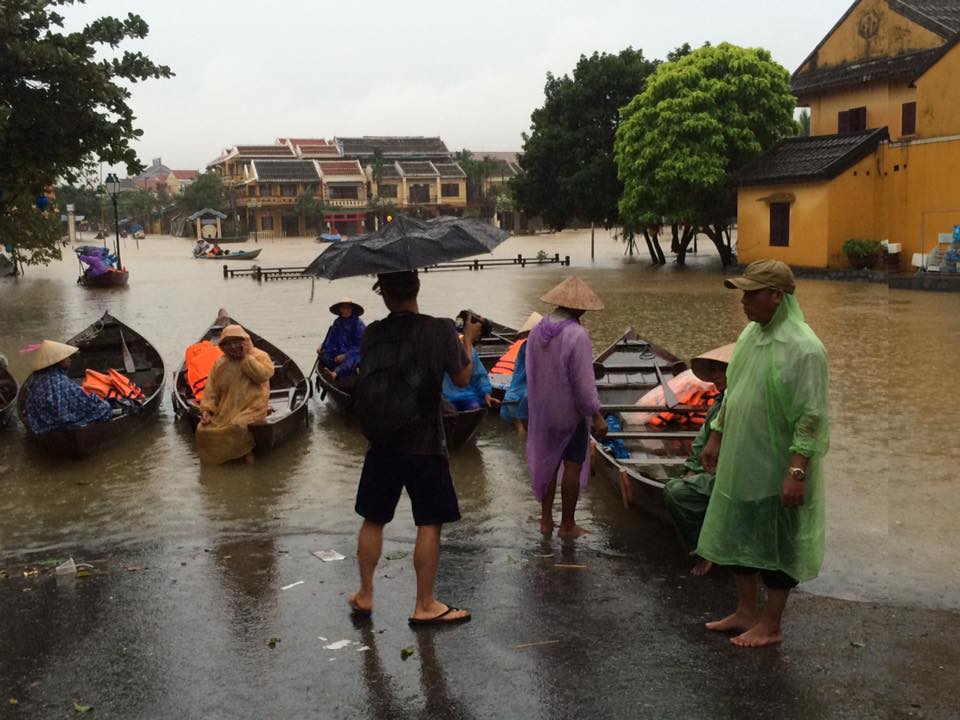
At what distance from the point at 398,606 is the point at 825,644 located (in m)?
2.12

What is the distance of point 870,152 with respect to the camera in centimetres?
2759

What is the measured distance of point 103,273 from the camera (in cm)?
3119

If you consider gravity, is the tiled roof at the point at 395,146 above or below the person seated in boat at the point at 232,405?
above

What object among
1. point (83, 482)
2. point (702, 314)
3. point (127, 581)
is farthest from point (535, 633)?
point (702, 314)

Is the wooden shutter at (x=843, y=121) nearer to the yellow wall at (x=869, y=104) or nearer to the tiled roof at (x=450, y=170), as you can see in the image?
the yellow wall at (x=869, y=104)

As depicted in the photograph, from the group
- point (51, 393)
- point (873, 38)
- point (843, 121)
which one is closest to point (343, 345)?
point (51, 393)

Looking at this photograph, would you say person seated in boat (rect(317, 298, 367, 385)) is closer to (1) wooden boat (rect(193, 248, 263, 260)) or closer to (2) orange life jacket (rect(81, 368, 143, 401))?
(2) orange life jacket (rect(81, 368, 143, 401))

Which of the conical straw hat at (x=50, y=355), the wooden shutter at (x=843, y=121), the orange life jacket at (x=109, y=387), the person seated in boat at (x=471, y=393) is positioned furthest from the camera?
the wooden shutter at (x=843, y=121)

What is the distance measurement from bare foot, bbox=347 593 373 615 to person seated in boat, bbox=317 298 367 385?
5.19 metres

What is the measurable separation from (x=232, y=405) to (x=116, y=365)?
433 centimetres

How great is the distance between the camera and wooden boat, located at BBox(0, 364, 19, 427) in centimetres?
1015

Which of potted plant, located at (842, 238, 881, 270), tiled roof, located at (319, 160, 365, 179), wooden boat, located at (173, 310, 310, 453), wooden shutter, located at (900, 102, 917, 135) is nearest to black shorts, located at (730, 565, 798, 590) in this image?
wooden boat, located at (173, 310, 310, 453)

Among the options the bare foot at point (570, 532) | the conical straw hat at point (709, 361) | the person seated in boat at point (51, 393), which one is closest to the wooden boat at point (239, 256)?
the person seated in boat at point (51, 393)

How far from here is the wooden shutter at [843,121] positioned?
3184 cm
